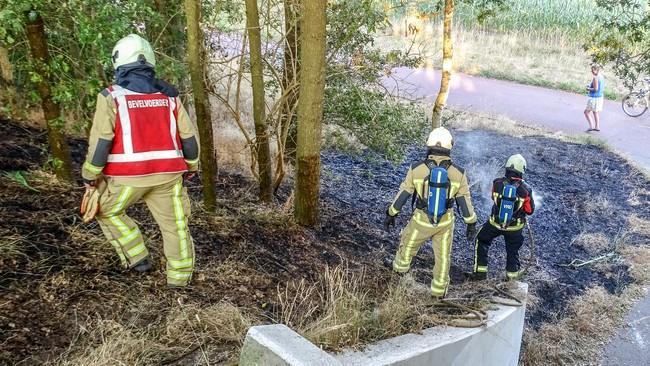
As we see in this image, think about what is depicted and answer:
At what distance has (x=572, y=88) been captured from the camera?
19.4 m

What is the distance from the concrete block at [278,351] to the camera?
8.60 ft

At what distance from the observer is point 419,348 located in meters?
3.50

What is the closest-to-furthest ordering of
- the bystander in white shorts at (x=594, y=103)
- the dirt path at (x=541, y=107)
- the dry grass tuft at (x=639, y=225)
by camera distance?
the dry grass tuft at (x=639, y=225) < the bystander in white shorts at (x=594, y=103) < the dirt path at (x=541, y=107)

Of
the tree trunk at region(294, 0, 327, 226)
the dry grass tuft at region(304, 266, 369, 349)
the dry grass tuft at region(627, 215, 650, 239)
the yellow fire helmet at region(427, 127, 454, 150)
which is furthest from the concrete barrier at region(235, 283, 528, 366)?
the dry grass tuft at region(627, 215, 650, 239)

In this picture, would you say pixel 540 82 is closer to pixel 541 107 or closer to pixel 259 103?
pixel 541 107

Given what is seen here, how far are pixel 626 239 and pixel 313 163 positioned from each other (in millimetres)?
6393

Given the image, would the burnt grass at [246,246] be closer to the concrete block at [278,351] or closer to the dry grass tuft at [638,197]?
the dry grass tuft at [638,197]

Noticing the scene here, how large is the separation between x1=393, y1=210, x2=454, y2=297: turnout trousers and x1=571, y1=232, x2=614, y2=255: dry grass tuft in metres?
4.61

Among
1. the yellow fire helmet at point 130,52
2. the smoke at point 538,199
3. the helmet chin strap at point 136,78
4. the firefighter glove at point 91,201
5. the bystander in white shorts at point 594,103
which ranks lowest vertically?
the smoke at point 538,199

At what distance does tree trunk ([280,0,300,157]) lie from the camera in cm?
614

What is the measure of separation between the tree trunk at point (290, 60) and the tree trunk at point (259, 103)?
1.41 feet

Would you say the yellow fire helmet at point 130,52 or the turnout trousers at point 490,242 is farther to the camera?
the turnout trousers at point 490,242

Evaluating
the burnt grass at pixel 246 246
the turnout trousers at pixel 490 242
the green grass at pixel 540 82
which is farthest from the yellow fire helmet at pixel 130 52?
the green grass at pixel 540 82

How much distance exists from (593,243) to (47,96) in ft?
27.0
